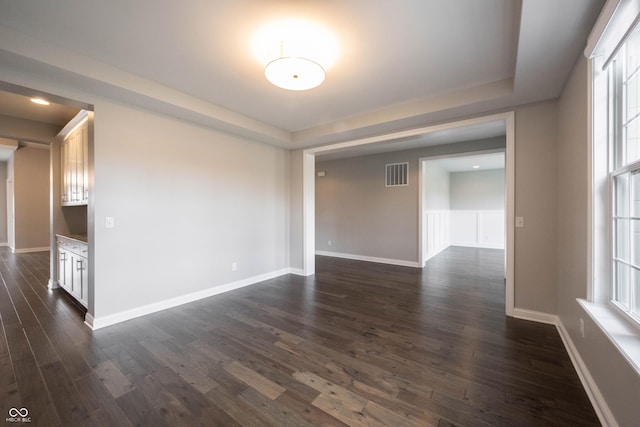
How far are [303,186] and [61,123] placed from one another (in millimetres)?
4044

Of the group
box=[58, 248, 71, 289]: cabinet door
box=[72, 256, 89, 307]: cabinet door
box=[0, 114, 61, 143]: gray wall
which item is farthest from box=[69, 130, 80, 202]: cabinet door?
box=[72, 256, 89, 307]: cabinet door

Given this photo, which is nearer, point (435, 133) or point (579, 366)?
→ point (579, 366)

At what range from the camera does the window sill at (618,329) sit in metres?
1.24

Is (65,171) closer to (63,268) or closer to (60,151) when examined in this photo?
(60,151)

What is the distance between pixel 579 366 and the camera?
194cm

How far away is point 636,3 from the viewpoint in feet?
4.14

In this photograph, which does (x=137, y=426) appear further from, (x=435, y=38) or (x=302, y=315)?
(x=435, y=38)

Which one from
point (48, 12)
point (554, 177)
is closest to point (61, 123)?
point (48, 12)

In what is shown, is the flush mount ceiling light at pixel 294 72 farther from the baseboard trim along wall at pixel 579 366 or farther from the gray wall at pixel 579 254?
the baseboard trim along wall at pixel 579 366

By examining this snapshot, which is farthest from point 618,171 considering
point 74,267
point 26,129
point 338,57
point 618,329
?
point 26,129

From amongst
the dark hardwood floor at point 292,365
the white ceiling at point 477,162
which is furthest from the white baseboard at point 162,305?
the white ceiling at point 477,162

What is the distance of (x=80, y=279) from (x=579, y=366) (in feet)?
16.7

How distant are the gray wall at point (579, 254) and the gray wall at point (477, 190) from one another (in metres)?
6.47

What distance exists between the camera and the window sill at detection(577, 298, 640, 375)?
124 centimetres
